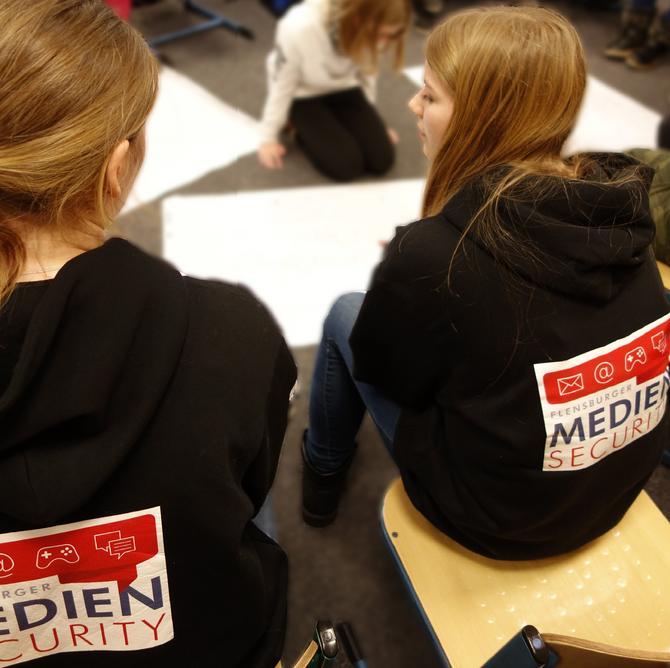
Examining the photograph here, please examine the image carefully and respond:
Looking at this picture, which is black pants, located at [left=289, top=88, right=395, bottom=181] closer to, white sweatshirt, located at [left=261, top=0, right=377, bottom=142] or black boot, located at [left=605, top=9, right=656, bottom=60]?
white sweatshirt, located at [left=261, top=0, right=377, bottom=142]

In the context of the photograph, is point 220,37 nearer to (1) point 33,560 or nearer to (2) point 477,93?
(2) point 477,93

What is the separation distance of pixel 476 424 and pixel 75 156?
0.56m

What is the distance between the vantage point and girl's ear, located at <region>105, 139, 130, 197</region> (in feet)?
2.17

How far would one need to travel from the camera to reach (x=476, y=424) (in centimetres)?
82

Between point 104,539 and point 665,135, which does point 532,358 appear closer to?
point 104,539

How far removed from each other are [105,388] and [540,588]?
0.67 meters

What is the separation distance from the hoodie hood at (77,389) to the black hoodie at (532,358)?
0.37 m

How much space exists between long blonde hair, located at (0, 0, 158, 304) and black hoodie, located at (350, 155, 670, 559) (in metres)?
0.37

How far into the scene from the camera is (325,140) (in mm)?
2221

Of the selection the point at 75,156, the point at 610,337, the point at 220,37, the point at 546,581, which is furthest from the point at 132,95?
the point at 220,37

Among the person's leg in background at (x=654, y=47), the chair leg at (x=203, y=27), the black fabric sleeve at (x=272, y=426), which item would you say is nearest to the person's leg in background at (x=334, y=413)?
the black fabric sleeve at (x=272, y=426)

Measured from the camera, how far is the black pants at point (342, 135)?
2.21 meters

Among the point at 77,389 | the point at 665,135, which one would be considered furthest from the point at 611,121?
the point at 77,389

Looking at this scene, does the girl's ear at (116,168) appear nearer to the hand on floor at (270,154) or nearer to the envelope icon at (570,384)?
the envelope icon at (570,384)
